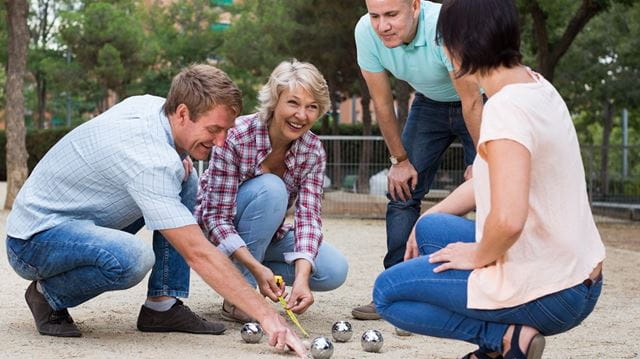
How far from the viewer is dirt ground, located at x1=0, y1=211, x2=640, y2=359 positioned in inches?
187

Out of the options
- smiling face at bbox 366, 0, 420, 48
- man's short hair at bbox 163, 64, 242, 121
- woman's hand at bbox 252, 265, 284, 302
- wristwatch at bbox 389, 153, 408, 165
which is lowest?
woman's hand at bbox 252, 265, 284, 302

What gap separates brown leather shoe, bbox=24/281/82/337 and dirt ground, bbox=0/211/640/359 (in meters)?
0.04

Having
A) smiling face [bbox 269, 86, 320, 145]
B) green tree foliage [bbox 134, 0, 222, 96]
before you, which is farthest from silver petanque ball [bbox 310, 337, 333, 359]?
green tree foliage [bbox 134, 0, 222, 96]

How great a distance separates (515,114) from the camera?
327cm

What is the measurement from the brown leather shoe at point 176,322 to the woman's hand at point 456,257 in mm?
1866

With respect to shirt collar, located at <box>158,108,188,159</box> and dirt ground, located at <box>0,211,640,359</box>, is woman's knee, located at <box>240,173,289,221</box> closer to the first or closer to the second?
dirt ground, located at <box>0,211,640,359</box>

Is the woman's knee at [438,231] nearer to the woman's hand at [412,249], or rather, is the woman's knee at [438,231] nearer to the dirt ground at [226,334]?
the woman's hand at [412,249]

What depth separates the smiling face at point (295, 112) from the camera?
5.27 meters

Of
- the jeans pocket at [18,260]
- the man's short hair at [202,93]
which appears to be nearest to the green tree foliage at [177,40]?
the jeans pocket at [18,260]

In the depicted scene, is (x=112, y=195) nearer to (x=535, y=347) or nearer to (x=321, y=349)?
(x=321, y=349)

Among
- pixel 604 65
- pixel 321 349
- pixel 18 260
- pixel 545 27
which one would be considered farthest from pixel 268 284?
pixel 604 65

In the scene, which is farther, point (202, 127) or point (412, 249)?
point (202, 127)

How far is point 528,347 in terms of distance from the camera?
351 centimetres

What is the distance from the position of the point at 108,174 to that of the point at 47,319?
0.93 meters
